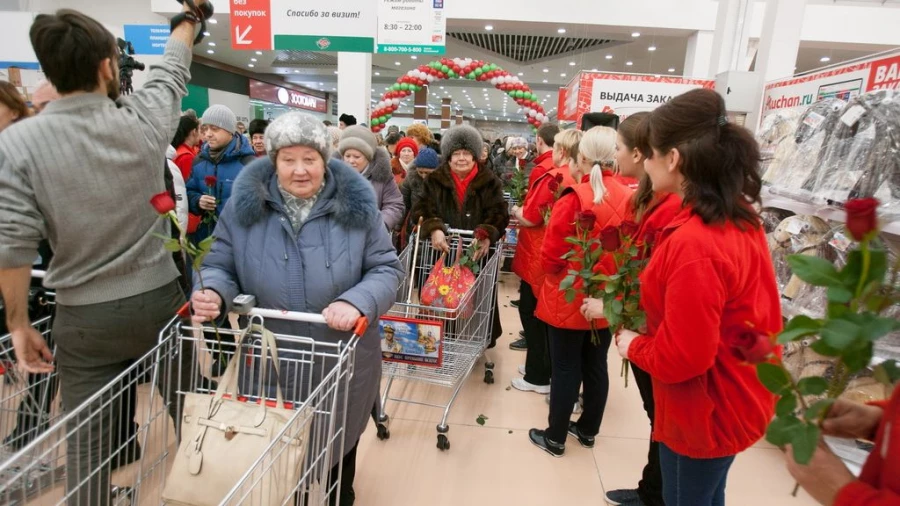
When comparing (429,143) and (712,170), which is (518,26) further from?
(712,170)

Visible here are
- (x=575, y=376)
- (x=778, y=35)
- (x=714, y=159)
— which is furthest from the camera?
(x=778, y=35)

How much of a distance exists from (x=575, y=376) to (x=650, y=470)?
1.72 feet

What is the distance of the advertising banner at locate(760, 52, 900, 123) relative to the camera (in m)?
2.67

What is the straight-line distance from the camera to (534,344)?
3.39 meters

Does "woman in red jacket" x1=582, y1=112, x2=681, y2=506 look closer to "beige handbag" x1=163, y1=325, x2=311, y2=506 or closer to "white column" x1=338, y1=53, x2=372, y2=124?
"beige handbag" x1=163, y1=325, x2=311, y2=506

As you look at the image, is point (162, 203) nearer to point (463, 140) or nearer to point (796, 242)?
point (463, 140)

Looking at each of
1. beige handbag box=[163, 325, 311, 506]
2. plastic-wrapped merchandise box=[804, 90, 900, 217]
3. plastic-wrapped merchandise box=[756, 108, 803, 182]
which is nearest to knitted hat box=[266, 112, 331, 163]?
beige handbag box=[163, 325, 311, 506]

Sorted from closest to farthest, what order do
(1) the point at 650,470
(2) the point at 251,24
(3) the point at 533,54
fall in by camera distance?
(1) the point at 650,470
(2) the point at 251,24
(3) the point at 533,54

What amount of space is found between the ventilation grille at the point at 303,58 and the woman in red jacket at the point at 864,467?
583 inches

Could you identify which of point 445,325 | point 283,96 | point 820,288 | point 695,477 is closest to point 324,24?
point 445,325

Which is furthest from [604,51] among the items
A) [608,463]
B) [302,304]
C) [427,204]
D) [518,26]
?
[302,304]

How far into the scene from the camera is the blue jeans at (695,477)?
1.45 m

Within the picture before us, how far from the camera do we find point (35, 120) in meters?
1.38

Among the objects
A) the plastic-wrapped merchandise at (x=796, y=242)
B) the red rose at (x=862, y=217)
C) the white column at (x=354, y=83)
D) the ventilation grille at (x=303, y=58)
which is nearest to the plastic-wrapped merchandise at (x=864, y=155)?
the plastic-wrapped merchandise at (x=796, y=242)
